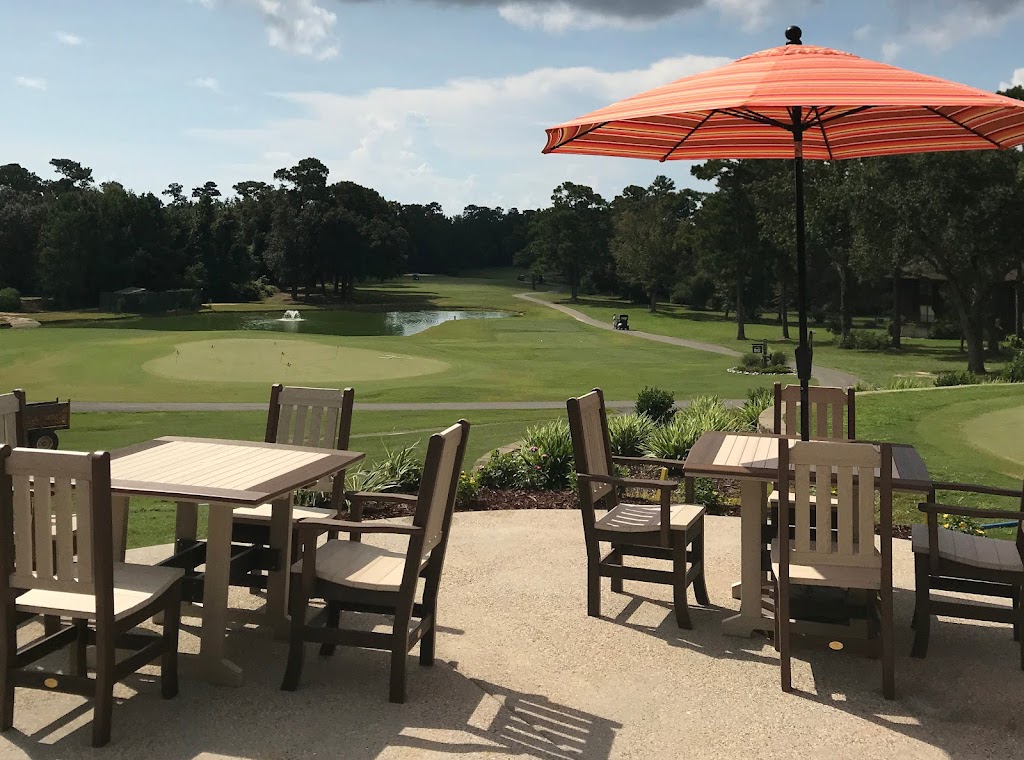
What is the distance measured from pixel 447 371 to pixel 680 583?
78.5ft

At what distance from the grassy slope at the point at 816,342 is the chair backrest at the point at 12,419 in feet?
90.4

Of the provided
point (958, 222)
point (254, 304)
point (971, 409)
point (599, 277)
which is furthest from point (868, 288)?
point (971, 409)

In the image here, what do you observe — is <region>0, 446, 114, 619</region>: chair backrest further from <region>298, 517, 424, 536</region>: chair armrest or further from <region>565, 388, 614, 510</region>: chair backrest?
<region>565, 388, 614, 510</region>: chair backrest

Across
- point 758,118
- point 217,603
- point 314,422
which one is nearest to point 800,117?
point 758,118

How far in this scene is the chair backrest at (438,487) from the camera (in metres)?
4.73

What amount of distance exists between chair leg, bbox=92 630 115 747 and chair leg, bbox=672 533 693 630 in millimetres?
3164

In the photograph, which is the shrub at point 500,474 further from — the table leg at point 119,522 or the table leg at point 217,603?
the table leg at point 217,603

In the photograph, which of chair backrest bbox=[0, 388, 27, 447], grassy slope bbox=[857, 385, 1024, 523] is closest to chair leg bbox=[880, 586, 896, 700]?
grassy slope bbox=[857, 385, 1024, 523]

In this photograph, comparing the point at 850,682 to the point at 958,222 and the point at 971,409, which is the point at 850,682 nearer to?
the point at 971,409

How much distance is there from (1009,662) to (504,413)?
16286mm

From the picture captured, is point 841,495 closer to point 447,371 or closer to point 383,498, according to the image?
point 383,498

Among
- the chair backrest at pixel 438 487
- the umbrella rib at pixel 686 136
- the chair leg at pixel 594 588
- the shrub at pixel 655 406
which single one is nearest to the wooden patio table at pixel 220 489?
the chair backrest at pixel 438 487

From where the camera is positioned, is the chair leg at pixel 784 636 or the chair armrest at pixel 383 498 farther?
the chair armrest at pixel 383 498

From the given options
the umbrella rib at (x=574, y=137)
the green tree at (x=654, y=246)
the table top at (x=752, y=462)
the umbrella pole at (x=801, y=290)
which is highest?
the green tree at (x=654, y=246)
